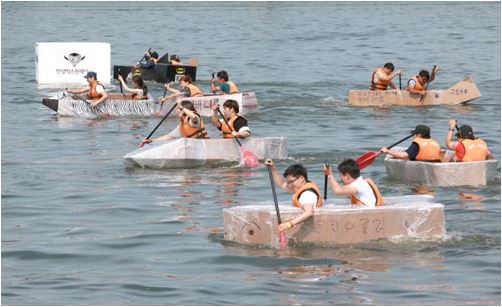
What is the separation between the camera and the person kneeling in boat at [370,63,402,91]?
34.5m

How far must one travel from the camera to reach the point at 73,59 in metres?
39.8

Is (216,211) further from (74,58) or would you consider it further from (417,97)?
(74,58)

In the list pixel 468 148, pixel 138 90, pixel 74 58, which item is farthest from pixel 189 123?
pixel 74 58

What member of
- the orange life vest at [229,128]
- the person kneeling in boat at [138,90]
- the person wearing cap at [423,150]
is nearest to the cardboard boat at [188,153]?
the orange life vest at [229,128]

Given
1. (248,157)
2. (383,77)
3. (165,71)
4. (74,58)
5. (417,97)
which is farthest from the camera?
(165,71)

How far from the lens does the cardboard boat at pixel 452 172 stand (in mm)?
21125

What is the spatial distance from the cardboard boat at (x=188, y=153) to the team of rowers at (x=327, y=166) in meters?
0.29

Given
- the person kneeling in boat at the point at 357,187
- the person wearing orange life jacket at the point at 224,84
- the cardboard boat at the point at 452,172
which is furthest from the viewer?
the person wearing orange life jacket at the point at 224,84

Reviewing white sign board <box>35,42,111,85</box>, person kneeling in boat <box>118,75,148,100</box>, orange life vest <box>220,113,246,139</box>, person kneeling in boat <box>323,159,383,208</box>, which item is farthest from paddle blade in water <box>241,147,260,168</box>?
white sign board <box>35,42,111,85</box>

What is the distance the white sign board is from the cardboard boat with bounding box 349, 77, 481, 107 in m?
9.15

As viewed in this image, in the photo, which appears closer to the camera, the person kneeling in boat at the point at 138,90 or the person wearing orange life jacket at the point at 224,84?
the person wearing orange life jacket at the point at 224,84

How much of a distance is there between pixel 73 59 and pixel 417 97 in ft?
38.0

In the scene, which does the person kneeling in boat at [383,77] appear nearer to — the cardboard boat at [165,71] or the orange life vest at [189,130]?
the cardboard boat at [165,71]

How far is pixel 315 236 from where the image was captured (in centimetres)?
1622
